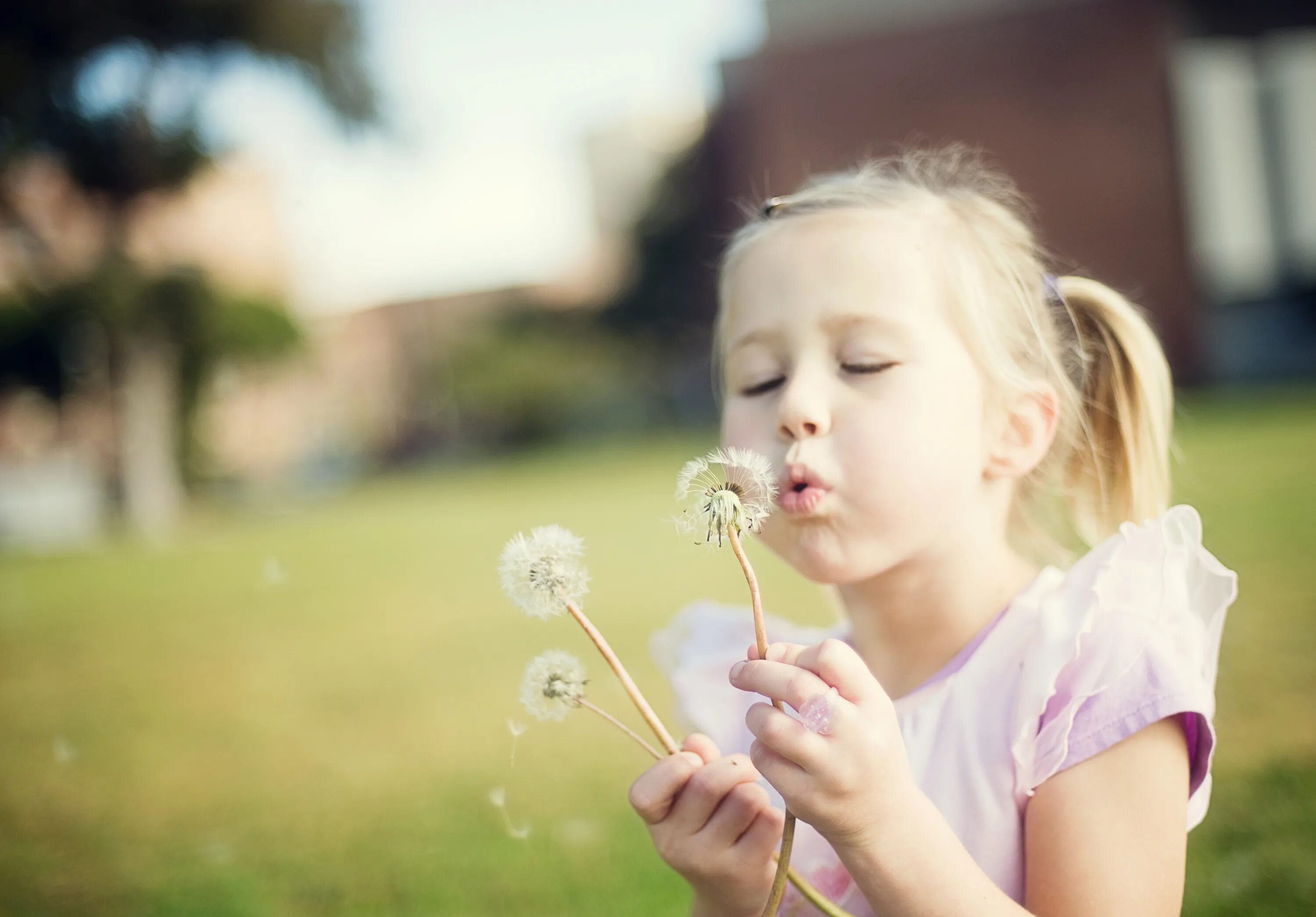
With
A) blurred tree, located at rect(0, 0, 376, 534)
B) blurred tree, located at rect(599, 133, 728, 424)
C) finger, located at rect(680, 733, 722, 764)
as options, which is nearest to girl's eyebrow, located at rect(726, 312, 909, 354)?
finger, located at rect(680, 733, 722, 764)

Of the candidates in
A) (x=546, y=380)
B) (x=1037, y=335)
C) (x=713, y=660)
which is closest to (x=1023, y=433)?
(x=1037, y=335)

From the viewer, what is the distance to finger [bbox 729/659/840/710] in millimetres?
884

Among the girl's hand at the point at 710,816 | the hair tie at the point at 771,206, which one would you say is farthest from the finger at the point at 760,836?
the hair tie at the point at 771,206

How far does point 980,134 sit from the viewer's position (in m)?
20.5

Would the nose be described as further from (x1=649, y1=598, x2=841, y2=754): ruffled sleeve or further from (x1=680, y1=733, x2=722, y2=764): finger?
(x1=649, y1=598, x2=841, y2=754): ruffled sleeve

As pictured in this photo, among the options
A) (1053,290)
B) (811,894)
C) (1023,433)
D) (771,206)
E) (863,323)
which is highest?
(771,206)

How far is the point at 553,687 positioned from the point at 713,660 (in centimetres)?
76

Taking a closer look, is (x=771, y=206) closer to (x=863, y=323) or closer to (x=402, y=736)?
(x=863, y=323)

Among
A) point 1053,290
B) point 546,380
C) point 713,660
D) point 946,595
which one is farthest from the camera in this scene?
point 546,380

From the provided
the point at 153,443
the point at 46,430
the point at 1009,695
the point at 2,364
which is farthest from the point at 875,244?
the point at 46,430

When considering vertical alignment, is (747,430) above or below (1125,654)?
above

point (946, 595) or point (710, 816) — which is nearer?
point (710, 816)

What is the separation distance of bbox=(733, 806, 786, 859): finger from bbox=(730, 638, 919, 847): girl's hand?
6.0 inches

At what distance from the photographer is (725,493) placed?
858 millimetres
